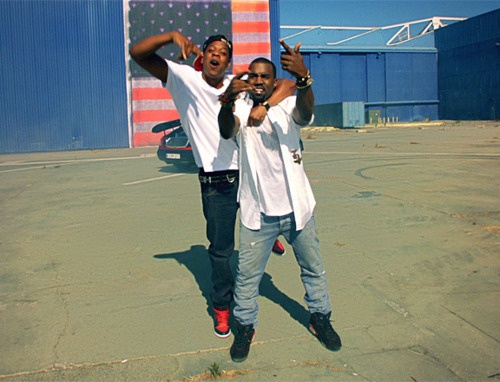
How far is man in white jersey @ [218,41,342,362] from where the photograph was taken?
127 inches

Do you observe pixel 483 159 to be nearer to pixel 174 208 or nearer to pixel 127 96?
pixel 174 208

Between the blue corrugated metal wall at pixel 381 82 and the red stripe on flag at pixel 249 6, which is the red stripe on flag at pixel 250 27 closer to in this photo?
the red stripe on flag at pixel 249 6

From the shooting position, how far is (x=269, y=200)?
3291mm

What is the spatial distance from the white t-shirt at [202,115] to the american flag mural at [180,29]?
79.1 ft

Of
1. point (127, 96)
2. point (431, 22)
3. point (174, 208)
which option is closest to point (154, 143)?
point (127, 96)

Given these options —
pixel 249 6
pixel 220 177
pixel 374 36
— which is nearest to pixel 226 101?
pixel 220 177

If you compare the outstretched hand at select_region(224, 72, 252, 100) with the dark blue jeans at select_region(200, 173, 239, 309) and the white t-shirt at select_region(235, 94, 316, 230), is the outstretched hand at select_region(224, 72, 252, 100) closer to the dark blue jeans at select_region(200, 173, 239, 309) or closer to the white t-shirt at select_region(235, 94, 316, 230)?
the white t-shirt at select_region(235, 94, 316, 230)

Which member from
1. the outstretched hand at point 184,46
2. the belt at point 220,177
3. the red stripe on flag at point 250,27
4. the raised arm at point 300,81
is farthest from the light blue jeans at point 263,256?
the red stripe on flag at point 250,27

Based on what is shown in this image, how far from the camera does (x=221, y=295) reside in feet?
12.1

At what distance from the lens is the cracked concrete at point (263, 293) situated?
320 cm

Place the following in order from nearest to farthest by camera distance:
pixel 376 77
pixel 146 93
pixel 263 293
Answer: pixel 263 293 → pixel 146 93 → pixel 376 77

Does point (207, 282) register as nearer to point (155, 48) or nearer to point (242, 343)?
point (242, 343)

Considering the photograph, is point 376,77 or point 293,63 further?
point 376,77

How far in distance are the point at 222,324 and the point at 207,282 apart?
1117 millimetres
